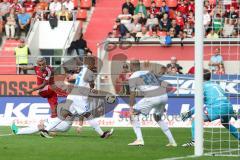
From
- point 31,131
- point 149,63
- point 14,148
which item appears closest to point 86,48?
point 149,63

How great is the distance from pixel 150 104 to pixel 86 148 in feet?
6.80

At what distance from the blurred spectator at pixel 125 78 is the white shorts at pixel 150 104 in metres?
9.66

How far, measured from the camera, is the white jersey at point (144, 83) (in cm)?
1877

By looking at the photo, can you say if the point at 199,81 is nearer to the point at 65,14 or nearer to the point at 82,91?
the point at 82,91

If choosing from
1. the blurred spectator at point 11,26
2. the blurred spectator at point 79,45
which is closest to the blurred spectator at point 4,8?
the blurred spectator at point 11,26

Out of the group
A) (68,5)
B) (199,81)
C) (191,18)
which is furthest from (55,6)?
(199,81)

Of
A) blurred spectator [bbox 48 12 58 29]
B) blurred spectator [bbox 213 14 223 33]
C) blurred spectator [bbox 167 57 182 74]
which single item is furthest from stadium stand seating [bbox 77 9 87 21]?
blurred spectator [bbox 213 14 223 33]

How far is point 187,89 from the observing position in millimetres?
28719

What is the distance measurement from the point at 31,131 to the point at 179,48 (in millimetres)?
13892

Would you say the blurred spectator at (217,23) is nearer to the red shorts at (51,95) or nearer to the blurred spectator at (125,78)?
the red shorts at (51,95)

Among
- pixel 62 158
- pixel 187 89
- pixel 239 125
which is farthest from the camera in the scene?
pixel 187 89

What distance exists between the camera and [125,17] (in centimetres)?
3497

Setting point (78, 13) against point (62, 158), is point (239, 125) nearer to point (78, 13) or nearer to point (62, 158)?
point (62, 158)

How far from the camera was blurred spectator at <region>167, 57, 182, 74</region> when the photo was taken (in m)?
31.4
